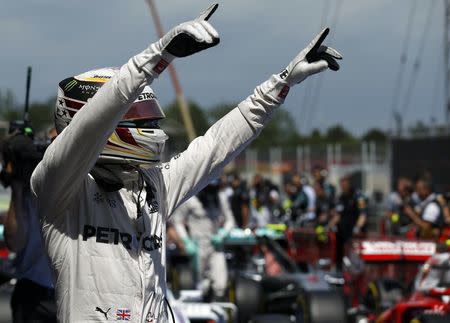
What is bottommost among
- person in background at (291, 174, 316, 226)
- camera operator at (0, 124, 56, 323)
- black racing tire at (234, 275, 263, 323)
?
black racing tire at (234, 275, 263, 323)

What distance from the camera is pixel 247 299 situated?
12578 mm

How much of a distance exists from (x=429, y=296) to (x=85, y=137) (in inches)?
252

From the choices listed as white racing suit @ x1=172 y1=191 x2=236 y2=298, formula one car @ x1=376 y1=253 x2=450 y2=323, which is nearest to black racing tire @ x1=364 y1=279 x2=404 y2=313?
formula one car @ x1=376 y1=253 x2=450 y2=323

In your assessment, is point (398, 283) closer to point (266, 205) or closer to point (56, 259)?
point (56, 259)

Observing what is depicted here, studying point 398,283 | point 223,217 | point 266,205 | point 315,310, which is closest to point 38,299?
point 315,310

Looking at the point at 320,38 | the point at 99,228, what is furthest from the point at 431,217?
the point at 99,228

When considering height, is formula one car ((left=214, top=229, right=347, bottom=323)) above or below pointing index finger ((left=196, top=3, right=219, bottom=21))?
below

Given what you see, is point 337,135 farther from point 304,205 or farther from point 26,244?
point 26,244

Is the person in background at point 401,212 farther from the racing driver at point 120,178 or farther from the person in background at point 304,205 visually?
the racing driver at point 120,178

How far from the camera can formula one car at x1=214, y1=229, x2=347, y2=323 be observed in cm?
1060

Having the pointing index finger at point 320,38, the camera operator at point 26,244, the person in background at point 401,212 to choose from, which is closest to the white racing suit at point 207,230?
the person in background at point 401,212

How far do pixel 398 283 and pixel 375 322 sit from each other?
1.09 m

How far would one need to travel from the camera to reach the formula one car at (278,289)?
1060cm

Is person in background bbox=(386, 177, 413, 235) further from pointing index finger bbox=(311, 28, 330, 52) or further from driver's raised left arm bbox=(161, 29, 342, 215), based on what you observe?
pointing index finger bbox=(311, 28, 330, 52)
